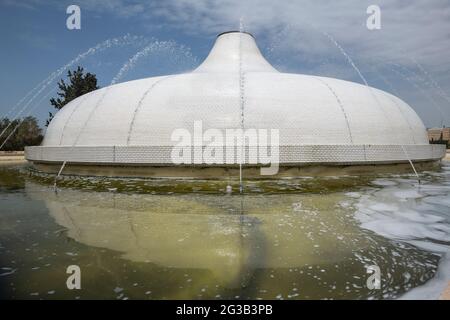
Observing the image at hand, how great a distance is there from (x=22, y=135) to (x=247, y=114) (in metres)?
34.3

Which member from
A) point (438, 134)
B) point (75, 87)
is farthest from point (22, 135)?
point (438, 134)

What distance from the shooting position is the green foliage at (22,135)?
3375cm

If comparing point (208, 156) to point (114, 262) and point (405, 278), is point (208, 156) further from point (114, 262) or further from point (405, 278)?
point (405, 278)

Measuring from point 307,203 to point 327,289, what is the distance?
3.27 m

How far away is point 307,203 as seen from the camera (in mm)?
5664

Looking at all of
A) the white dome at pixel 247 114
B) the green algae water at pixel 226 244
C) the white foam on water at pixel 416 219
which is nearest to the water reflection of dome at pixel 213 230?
the green algae water at pixel 226 244

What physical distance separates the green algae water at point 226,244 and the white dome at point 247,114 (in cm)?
280

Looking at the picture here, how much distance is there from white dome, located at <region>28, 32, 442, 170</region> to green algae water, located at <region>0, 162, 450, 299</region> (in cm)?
280

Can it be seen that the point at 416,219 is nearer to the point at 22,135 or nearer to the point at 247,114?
the point at 247,114

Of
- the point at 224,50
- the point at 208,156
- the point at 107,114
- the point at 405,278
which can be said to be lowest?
the point at 405,278

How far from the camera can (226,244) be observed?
354 centimetres

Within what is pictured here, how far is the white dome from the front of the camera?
9000mm

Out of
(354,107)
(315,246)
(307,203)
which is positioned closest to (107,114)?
(307,203)

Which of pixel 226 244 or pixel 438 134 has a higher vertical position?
pixel 438 134
